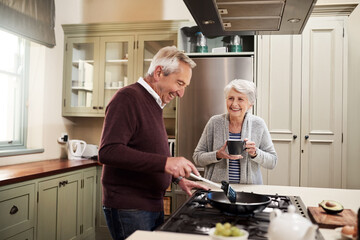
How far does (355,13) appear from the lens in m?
3.50

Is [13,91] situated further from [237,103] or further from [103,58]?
[237,103]

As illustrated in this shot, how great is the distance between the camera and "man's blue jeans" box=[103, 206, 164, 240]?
56.4 inches

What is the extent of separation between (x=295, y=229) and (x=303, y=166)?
2.37 meters

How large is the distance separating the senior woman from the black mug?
15cm

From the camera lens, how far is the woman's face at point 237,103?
2.27 metres

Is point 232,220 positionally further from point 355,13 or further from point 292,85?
point 355,13

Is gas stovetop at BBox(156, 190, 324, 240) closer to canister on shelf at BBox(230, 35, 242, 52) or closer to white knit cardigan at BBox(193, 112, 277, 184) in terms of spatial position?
white knit cardigan at BBox(193, 112, 277, 184)

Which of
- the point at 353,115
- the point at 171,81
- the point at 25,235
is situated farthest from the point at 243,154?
the point at 353,115

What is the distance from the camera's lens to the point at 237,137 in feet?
7.52

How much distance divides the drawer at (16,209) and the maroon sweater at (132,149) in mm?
1029

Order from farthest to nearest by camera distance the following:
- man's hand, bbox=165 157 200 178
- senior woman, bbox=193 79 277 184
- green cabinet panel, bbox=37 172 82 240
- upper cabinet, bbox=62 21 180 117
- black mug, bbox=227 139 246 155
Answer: upper cabinet, bbox=62 21 180 117, green cabinet panel, bbox=37 172 82 240, senior woman, bbox=193 79 277 184, black mug, bbox=227 139 246 155, man's hand, bbox=165 157 200 178

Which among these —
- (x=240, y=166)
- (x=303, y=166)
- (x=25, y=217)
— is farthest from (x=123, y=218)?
(x=303, y=166)

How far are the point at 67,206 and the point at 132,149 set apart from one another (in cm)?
185

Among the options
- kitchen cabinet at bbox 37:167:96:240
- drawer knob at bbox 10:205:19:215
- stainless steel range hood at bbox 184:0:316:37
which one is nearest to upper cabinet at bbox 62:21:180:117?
kitchen cabinet at bbox 37:167:96:240
